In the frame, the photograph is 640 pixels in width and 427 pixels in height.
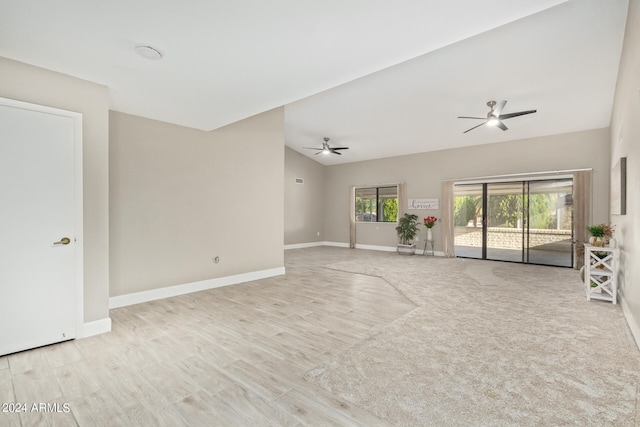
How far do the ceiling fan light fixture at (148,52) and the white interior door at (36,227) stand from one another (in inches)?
43.1

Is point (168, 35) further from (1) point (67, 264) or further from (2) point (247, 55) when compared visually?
(1) point (67, 264)

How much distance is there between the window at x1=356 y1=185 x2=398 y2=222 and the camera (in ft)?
30.4

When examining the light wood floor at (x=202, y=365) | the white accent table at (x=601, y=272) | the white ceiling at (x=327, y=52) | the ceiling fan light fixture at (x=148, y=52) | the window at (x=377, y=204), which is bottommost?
the light wood floor at (x=202, y=365)

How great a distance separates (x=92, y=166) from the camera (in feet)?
9.57

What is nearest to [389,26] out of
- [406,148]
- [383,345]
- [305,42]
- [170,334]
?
[305,42]

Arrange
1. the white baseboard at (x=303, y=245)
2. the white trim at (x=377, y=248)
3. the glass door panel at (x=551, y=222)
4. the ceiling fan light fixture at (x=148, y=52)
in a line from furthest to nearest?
the white baseboard at (x=303, y=245) < the white trim at (x=377, y=248) < the glass door panel at (x=551, y=222) < the ceiling fan light fixture at (x=148, y=52)

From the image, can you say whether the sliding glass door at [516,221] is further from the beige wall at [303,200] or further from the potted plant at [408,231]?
the beige wall at [303,200]

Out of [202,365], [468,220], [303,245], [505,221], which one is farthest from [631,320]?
[303,245]

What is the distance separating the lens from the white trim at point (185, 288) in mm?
3764

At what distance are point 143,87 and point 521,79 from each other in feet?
17.1

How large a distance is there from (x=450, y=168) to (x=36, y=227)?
8.10 metres

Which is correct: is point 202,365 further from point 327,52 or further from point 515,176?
point 515,176

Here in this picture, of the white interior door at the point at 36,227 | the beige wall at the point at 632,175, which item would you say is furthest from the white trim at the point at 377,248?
the white interior door at the point at 36,227

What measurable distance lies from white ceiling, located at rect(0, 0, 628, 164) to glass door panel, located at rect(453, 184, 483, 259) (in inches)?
95.2
